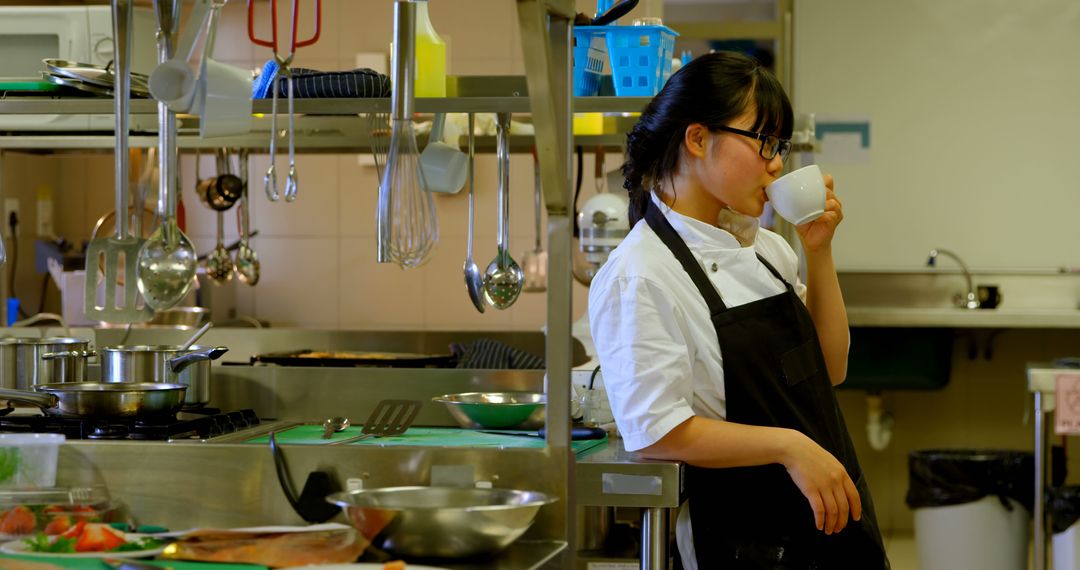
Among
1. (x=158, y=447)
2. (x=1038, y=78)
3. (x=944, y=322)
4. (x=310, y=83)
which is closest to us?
(x=158, y=447)

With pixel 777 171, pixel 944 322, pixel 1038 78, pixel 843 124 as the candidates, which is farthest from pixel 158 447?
pixel 1038 78

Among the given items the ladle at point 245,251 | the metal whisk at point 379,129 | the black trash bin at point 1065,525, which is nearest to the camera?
the metal whisk at point 379,129

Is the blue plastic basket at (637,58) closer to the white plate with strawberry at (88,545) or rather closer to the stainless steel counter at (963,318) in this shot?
the white plate with strawberry at (88,545)

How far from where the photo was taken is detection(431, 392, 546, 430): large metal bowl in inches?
85.2

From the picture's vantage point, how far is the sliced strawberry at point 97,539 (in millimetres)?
1190

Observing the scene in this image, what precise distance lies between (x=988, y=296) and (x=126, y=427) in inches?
154

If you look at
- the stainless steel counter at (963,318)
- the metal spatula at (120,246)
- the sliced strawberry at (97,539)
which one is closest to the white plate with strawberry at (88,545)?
the sliced strawberry at (97,539)

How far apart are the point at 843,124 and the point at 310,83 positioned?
3415mm

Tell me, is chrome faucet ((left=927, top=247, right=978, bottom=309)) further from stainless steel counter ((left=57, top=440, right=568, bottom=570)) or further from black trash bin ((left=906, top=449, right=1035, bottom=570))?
stainless steel counter ((left=57, top=440, right=568, bottom=570))

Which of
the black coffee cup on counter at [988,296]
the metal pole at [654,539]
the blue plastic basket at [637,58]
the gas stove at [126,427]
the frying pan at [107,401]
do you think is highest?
the blue plastic basket at [637,58]

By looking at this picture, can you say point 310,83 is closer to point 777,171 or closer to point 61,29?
point 777,171

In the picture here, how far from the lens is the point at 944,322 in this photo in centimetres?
458

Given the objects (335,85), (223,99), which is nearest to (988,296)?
(335,85)

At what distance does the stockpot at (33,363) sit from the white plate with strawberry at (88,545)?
1135mm
